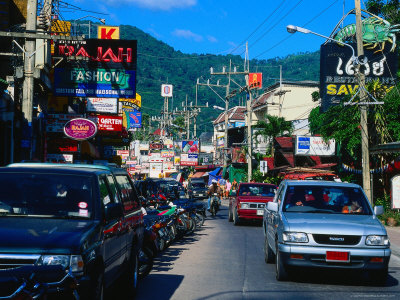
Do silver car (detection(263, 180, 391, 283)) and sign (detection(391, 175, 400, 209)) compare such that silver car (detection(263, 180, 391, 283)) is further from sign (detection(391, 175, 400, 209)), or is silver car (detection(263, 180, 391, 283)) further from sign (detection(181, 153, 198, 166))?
sign (detection(181, 153, 198, 166))

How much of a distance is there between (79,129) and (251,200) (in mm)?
7183

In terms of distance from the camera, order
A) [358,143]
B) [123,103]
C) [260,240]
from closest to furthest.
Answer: [260,240], [358,143], [123,103]

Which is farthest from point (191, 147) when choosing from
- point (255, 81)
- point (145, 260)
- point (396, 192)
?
point (145, 260)

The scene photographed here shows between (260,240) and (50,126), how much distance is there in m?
10.8

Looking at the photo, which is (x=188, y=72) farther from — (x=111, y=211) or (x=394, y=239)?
(x=111, y=211)

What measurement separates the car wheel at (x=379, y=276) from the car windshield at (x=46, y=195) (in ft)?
17.6

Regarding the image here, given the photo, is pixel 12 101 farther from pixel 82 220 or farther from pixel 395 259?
pixel 82 220

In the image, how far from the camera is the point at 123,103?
49.1 meters

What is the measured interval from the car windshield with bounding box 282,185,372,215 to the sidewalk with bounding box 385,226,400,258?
492 centimetres

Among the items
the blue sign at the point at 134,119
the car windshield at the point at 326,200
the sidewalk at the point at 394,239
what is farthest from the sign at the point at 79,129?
the blue sign at the point at 134,119

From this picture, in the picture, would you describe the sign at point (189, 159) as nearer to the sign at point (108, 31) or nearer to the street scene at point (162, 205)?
the street scene at point (162, 205)

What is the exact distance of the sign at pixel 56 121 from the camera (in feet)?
78.6

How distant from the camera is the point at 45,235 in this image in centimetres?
588

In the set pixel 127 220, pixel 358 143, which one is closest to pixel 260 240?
pixel 127 220
